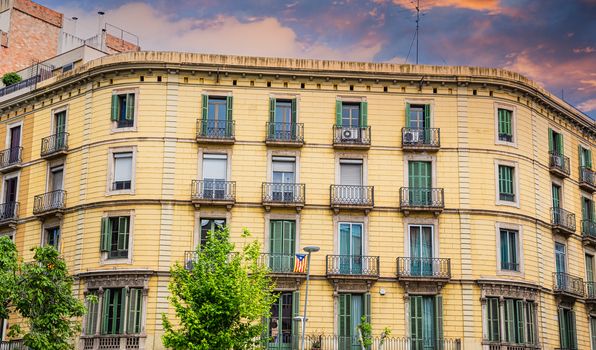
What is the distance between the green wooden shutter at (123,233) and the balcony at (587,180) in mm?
24414

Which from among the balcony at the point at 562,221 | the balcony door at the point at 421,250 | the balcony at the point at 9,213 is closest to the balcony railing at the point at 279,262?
the balcony door at the point at 421,250

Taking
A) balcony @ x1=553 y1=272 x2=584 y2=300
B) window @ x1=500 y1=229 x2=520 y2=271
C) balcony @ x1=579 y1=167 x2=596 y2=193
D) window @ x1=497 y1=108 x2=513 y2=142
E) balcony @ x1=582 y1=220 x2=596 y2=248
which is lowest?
balcony @ x1=553 y1=272 x2=584 y2=300

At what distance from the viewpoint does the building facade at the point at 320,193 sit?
46656 millimetres

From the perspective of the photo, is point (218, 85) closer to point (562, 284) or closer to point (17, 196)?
point (17, 196)

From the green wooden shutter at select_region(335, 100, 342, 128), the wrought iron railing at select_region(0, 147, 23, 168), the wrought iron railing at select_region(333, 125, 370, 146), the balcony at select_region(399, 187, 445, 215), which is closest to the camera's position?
the balcony at select_region(399, 187, 445, 215)

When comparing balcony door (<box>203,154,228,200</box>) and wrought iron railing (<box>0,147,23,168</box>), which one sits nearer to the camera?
balcony door (<box>203,154,228,200</box>)

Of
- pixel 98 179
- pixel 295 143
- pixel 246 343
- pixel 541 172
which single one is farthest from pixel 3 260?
pixel 541 172

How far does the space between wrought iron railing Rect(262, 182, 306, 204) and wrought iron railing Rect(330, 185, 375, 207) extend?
152 cm

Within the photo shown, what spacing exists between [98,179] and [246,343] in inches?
489

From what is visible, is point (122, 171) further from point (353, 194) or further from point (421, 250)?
point (421, 250)

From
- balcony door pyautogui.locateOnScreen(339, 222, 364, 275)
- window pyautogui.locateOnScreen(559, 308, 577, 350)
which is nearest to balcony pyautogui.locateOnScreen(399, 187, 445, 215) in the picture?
balcony door pyautogui.locateOnScreen(339, 222, 364, 275)

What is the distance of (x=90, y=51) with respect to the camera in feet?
192

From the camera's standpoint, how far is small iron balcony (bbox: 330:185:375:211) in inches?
1866

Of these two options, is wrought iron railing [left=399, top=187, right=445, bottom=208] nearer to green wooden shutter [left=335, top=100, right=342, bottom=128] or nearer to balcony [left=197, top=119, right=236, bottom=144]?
green wooden shutter [left=335, top=100, right=342, bottom=128]
